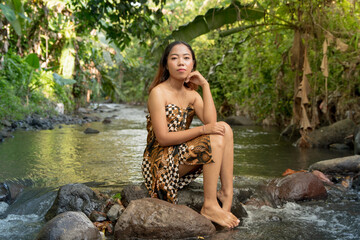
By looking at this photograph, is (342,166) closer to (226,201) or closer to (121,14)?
(226,201)

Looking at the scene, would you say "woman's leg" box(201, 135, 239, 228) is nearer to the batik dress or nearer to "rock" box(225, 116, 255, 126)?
the batik dress

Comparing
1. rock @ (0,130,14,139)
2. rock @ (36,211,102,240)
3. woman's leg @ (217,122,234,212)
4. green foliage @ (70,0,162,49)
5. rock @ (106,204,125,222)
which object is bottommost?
rock @ (0,130,14,139)

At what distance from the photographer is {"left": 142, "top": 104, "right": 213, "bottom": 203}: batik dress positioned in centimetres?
297

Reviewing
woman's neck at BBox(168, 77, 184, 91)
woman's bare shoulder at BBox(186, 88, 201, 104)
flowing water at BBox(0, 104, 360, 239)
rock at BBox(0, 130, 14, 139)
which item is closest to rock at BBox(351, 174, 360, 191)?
flowing water at BBox(0, 104, 360, 239)

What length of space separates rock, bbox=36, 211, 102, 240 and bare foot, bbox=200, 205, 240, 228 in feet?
2.80

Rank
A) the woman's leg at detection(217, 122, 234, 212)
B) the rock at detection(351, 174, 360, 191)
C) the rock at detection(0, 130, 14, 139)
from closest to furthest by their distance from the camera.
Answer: the woman's leg at detection(217, 122, 234, 212), the rock at detection(351, 174, 360, 191), the rock at detection(0, 130, 14, 139)

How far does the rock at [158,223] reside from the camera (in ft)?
8.97

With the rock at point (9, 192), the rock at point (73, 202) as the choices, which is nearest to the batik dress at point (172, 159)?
the rock at point (73, 202)

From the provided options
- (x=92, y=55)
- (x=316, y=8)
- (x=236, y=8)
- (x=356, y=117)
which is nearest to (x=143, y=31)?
(x=236, y=8)

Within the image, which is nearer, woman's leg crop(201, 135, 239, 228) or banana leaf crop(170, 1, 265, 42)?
woman's leg crop(201, 135, 239, 228)

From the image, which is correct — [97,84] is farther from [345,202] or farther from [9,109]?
[345,202]

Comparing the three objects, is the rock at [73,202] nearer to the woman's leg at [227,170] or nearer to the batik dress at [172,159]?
the batik dress at [172,159]

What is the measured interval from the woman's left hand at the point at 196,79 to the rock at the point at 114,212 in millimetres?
1208

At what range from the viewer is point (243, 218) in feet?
10.7
